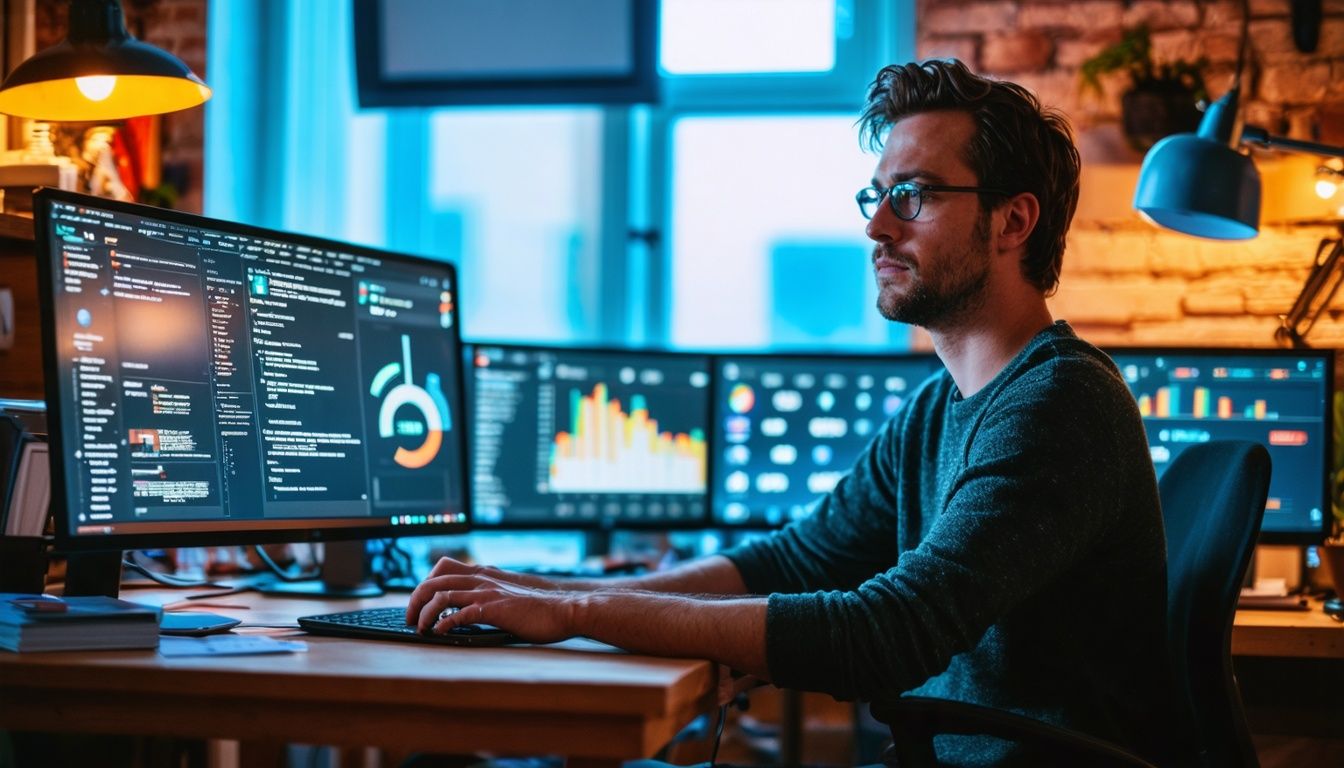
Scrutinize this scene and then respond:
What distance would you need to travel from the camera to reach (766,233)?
132 inches

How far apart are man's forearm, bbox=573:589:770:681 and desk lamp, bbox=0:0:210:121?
1044 millimetres

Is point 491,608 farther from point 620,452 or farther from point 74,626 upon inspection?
point 620,452

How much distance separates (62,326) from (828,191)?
233cm

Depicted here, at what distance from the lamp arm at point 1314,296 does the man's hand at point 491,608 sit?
6.46 feet

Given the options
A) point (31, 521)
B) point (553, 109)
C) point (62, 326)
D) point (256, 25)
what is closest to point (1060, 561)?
point (62, 326)

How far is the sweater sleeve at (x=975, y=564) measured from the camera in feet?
4.08

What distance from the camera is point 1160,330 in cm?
279

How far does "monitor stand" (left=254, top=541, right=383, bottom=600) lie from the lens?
1.87m

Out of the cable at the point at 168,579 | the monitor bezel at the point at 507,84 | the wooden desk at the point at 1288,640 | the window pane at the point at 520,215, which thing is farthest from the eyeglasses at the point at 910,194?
the window pane at the point at 520,215

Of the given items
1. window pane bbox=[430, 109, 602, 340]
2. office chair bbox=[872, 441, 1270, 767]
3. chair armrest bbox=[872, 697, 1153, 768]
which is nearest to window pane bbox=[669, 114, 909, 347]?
window pane bbox=[430, 109, 602, 340]

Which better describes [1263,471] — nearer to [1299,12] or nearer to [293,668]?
[293,668]

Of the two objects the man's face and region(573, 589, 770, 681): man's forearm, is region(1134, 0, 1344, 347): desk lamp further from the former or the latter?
region(573, 589, 770, 681): man's forearm

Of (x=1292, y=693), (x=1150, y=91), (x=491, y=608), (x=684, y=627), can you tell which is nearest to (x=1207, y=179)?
(x=1150, y=91)

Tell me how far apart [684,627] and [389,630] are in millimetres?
328
